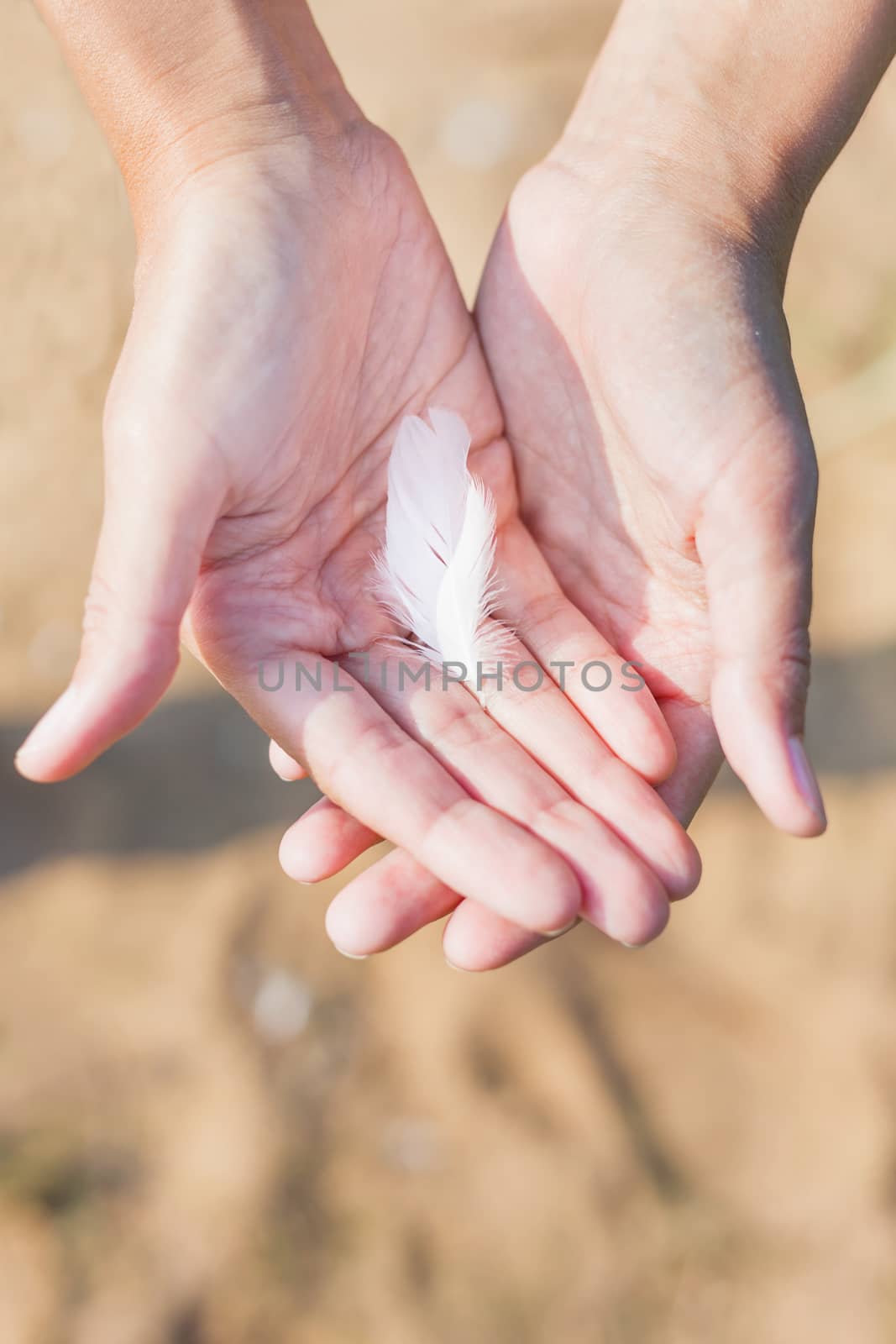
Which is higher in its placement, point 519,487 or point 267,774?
point 519,487

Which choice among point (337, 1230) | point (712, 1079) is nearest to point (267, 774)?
point (337, 1230)

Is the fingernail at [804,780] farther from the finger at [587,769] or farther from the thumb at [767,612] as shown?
the finger at [587,769]

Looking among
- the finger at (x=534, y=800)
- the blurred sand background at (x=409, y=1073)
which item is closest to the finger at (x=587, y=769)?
the finger at (x=534, y=800)

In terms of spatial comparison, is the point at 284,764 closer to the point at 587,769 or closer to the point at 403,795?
the point at 403,795

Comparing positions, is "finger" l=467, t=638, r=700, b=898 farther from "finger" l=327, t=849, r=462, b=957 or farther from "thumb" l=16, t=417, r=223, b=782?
"thumb" l=16, t=417, r=223, b=782

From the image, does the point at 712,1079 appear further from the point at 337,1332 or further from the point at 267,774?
the point at 267,774

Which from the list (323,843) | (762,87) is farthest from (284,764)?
(762,87)
